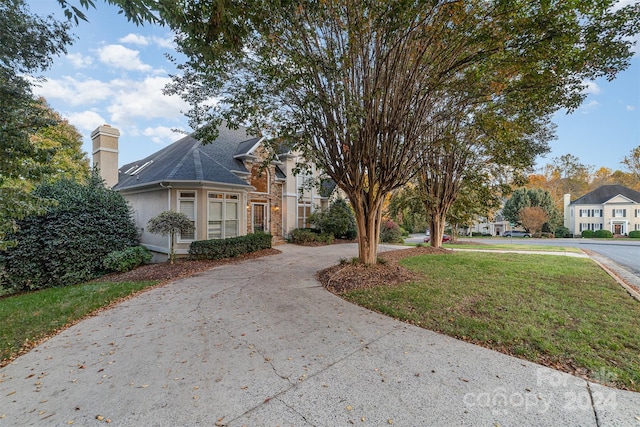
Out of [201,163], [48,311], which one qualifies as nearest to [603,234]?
[201,163]

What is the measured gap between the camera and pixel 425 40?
5836 millimetres

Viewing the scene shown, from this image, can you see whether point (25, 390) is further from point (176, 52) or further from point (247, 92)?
point (176, 52)

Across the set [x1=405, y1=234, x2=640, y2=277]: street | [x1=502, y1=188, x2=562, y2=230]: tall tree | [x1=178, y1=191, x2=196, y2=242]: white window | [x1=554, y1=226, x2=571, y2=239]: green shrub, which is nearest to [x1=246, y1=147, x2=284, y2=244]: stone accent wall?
[x1=178, y1=191, x2=196, y2=242]: white window

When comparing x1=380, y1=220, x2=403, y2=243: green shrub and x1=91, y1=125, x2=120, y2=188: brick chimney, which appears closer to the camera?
x1=91, y1=125, x2=120, y2=188: brick chimney

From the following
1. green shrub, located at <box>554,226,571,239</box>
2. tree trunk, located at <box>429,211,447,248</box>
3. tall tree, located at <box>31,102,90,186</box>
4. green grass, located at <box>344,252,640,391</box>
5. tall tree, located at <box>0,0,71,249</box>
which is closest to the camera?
green grass, located at <box>344,252,640,391</box>

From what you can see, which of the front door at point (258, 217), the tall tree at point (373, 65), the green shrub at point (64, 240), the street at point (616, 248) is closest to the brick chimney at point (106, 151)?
the green shrub at point (64, 240)

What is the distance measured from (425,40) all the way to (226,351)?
701cm

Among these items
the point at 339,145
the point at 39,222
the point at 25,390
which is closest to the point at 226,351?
the point at 25,390

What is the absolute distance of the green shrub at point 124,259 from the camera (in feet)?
31.3

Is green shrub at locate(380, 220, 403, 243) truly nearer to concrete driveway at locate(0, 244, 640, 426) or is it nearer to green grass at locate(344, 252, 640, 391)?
green grass at locate(344, 252, 640, 391)

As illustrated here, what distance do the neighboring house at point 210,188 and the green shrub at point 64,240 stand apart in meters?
1.66

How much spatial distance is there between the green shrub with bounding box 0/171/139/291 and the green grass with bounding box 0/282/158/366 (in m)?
2.48

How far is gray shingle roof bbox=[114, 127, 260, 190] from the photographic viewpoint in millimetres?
10797

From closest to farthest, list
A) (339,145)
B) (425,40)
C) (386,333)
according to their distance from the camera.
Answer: (386,333), (425,40), (339,145)
